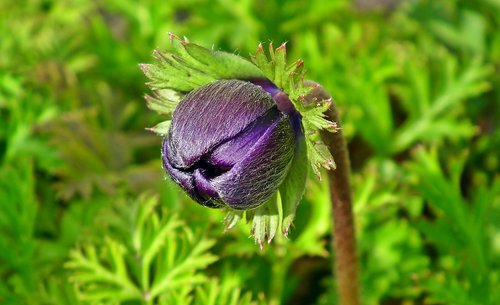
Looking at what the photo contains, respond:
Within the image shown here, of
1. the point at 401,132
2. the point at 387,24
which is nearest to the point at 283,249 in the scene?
the point at 401,132

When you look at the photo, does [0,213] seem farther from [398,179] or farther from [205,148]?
[398,179]

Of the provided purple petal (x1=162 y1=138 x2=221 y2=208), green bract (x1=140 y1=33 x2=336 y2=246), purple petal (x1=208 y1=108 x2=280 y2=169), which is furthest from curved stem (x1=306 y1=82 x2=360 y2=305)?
purple petal (x1=162 y1=138 x2=221 y2=208)

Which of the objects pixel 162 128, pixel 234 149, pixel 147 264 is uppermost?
pixel 162 128

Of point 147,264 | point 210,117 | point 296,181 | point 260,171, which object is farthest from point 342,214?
point 147,264

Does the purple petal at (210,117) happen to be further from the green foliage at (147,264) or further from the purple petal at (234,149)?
the green foliage at (147,264)

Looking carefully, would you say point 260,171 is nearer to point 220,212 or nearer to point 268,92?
point 268,92

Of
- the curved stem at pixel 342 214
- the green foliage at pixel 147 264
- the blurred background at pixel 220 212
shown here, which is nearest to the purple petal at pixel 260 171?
the curved stem at pixel 342 214
